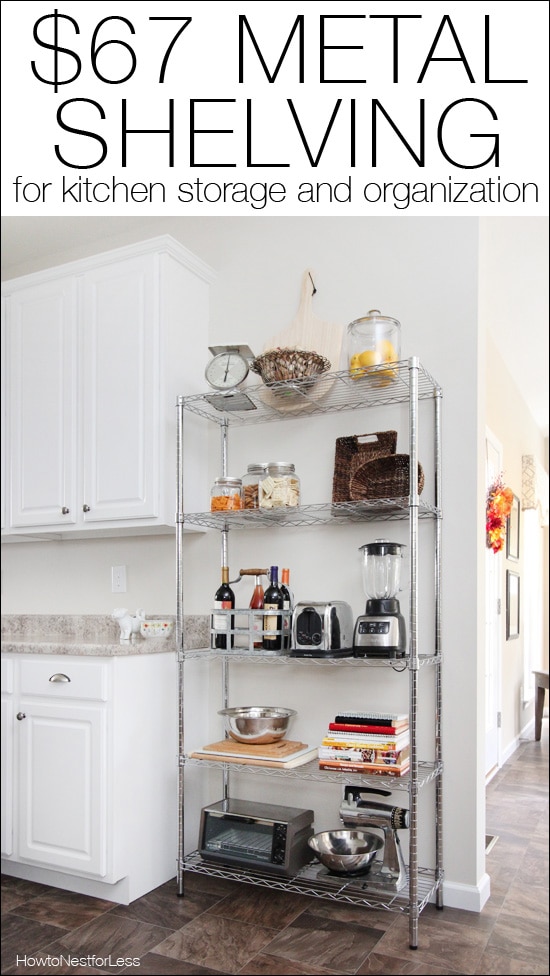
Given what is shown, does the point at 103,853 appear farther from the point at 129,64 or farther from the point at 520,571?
the point at 520,571

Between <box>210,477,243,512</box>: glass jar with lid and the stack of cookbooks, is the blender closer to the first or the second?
the stack of cookbooks

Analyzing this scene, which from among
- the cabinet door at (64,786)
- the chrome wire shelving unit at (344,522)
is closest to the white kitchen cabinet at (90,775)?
the cabinet door at (64,786)

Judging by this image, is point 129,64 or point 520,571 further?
point 520,571

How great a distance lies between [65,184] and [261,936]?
267 centimetres

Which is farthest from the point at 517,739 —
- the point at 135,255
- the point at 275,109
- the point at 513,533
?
the point at 275,109

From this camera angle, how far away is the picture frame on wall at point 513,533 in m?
5.36

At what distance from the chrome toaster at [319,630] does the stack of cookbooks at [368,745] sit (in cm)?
21

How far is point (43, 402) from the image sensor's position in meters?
3.25

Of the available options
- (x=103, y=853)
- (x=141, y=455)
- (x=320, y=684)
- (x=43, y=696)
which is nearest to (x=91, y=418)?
(x=141, y=455)

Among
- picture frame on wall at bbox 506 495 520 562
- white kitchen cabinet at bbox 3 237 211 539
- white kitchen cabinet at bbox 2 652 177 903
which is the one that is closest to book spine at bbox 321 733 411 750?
white kitchen cabinet at bbox 2 652 177 903

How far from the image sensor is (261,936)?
7.45 ft

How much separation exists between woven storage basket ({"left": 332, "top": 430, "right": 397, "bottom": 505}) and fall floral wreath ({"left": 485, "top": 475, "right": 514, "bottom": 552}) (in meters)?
1.81

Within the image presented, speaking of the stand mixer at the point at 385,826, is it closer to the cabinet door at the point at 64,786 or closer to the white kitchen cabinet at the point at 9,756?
the cabinet door at the point at 64,786

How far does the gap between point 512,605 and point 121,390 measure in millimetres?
3506
